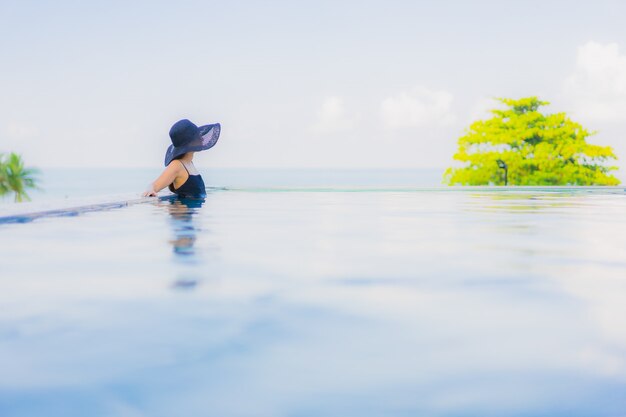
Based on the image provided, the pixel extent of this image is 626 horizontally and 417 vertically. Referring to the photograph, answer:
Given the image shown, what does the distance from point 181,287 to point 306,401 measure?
1608 millimetres

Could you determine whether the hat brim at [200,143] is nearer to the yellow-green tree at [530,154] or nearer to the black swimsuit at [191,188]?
the black swimsuit at [191,188]

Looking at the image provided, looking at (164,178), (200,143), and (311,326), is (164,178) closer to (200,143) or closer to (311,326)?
(200,143)

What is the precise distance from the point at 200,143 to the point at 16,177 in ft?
121

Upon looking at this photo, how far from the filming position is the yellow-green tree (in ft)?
98.6

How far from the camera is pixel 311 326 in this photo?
254cm

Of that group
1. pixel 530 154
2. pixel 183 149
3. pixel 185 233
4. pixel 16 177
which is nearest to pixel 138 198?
pixel 183 149

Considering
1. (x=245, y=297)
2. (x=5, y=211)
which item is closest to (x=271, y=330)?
(x=245, y=297)

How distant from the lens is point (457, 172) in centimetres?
3103

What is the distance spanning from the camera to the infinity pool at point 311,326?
1811mm

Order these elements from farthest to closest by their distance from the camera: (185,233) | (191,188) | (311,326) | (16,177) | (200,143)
→ (16,177)
(191,188)
(200,143)
(185,233)
(311,326)

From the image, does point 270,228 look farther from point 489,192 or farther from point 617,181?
point 617,181

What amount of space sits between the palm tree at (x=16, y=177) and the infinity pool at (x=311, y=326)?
38.9 metres

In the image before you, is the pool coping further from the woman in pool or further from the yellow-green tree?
the yellow-green tree

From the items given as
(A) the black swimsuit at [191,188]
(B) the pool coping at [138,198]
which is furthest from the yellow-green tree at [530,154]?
(A) the black swimsuit at [191,188]
